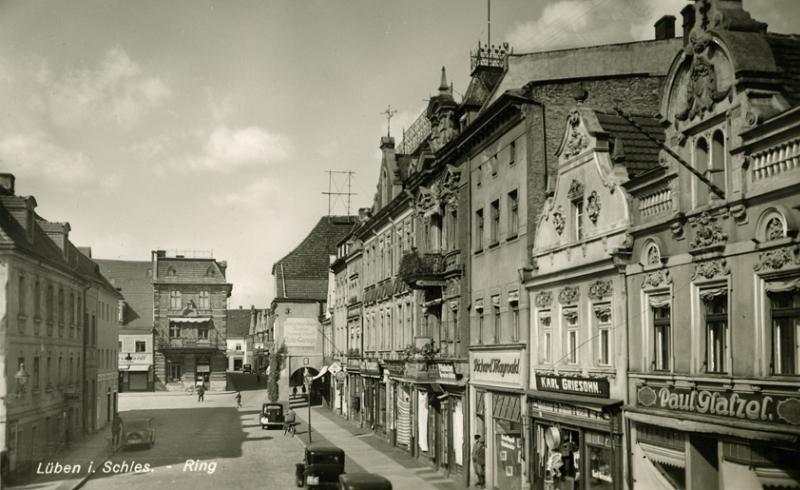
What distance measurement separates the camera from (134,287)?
95312 mm

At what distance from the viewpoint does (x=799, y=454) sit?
14359 millimetres

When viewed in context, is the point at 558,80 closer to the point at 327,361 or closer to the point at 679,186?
the point at 679,186

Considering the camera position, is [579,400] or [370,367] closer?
[579,400]

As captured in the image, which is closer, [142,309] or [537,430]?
[537,430]

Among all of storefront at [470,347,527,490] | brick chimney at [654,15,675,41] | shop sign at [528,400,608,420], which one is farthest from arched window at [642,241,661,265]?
brick chimney at [654,15,675,41]

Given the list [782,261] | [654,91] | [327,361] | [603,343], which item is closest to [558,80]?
[654,91]

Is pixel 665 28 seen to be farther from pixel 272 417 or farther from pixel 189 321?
pixel 189 321

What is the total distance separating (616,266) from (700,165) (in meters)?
3.74

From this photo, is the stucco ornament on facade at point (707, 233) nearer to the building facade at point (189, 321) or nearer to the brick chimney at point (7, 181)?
the brick chimney at point (7, 181)

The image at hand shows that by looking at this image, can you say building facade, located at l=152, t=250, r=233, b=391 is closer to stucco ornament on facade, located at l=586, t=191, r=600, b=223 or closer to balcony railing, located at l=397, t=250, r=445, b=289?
balcony railing, located at l=397, t=250, r=445, b=289

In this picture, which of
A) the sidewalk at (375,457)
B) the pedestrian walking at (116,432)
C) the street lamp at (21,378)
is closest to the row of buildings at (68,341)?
the street lamp at (21,378)

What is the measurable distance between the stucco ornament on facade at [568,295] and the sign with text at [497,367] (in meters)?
3.09

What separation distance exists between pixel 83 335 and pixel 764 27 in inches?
1576

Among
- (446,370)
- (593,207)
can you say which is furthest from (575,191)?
(446,370)
